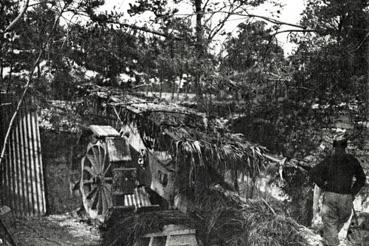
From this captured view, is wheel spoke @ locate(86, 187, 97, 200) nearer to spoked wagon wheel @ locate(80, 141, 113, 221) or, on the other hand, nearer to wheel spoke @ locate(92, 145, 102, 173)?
spoked wagon wheel @ locate(80, 141, 113, 221)

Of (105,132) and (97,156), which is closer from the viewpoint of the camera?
(105,132)

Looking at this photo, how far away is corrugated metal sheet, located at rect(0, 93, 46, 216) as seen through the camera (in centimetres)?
1042

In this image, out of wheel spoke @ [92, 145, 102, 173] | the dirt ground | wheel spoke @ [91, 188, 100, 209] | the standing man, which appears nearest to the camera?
the standing man

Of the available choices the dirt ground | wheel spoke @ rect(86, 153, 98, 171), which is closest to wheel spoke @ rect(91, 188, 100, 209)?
the dirt ground

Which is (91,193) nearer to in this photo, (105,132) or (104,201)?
(104,201)

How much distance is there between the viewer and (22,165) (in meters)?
10.8

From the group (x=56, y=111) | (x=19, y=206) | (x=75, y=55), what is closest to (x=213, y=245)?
(x=19, y=206)

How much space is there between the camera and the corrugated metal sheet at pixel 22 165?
10.4 meters

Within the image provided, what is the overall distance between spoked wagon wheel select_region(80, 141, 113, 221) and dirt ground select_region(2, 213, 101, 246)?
15.2 inches

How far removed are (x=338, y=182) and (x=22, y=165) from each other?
298 inches

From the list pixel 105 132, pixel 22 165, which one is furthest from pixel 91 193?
pixel 22 165

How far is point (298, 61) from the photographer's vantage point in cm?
877

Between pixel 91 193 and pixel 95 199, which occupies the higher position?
pixel 91 193

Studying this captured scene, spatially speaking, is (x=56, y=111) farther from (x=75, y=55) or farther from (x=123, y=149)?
(x=123, y=149)
